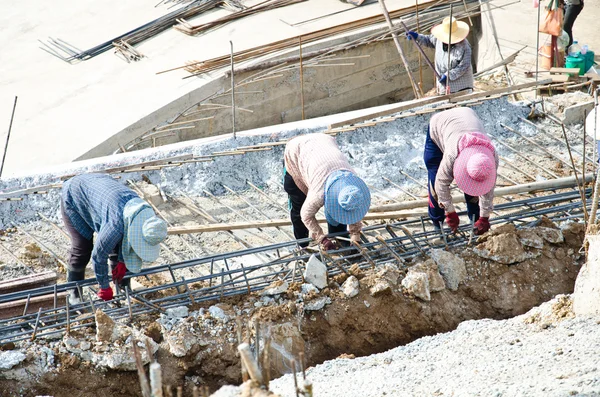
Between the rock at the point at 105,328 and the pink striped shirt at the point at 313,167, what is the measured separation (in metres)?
1.59

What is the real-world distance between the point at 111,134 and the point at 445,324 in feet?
16.0

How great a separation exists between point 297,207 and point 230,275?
0.79 metres

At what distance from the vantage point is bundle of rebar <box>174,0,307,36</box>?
11.6 meters

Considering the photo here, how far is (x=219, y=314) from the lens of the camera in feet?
19.9

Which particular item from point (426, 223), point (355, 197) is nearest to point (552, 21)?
point (426, 223)

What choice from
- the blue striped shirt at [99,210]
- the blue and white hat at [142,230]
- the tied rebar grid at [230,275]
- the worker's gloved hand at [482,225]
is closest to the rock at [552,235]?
the tied rebar grid at [230,275]

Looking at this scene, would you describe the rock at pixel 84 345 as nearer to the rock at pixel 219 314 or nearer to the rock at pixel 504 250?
the rock at pixel 219 314

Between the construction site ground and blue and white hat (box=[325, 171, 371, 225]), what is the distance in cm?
63

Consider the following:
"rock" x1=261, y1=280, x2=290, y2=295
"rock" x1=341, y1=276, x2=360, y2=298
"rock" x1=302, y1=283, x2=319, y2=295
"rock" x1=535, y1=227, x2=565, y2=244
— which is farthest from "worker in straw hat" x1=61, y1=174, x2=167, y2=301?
"rock" x1=535, y1=227, x2=565, y2=244

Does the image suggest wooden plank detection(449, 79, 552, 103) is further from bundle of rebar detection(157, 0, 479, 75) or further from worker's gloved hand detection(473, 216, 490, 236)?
worker's gloved hand detection(473, 216, 490, 236)

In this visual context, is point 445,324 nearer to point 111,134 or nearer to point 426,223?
point 426,223

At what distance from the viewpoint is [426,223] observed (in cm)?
732

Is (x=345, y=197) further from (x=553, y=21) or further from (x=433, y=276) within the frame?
(x=553, y=21)

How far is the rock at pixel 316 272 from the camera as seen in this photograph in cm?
624
